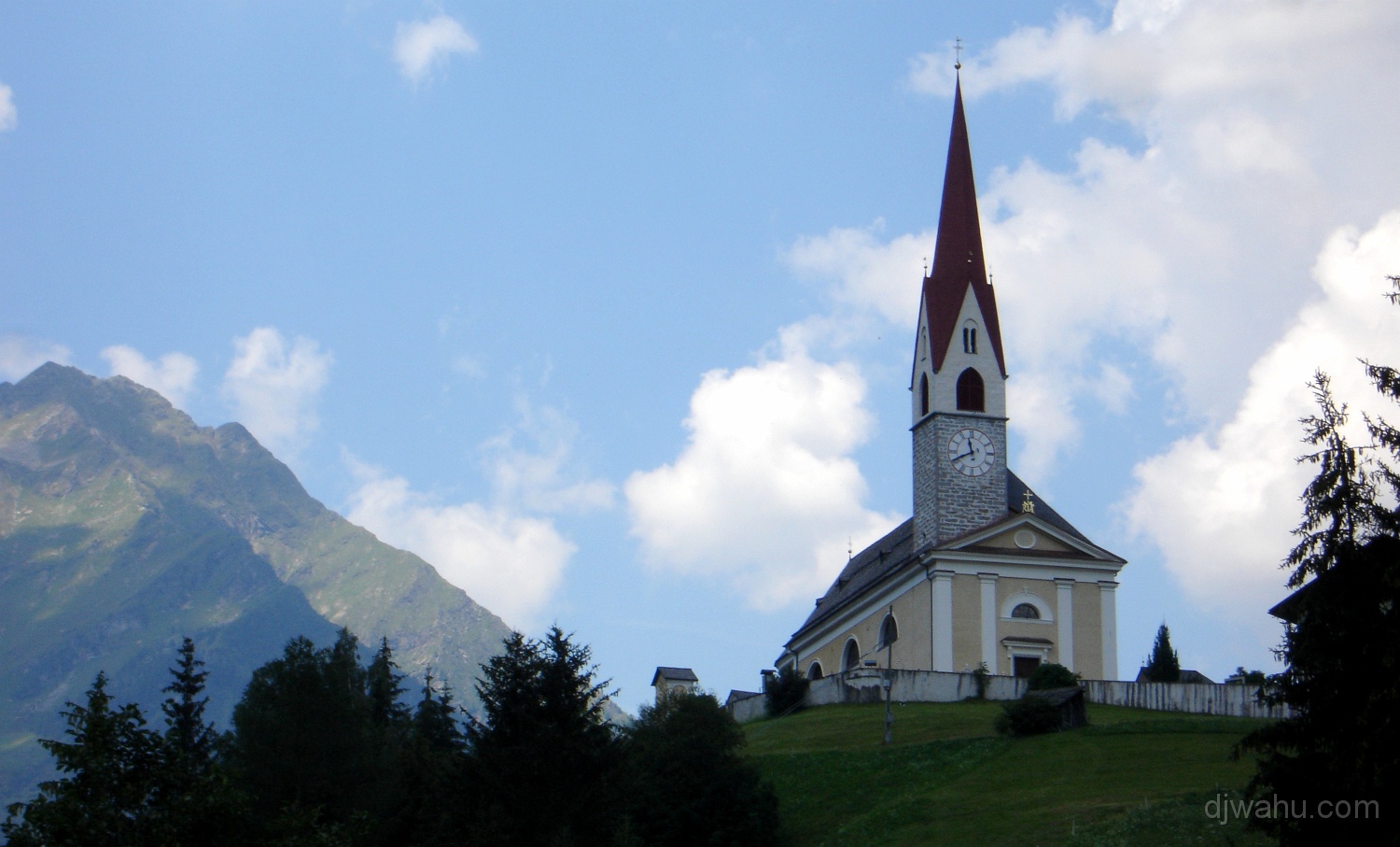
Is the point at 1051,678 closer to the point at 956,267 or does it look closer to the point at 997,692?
the point at 997,692

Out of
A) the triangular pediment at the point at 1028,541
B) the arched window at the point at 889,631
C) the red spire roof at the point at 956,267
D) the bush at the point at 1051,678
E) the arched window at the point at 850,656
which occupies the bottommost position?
the bush at the point at 1051,678

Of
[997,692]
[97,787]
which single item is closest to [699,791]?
[997,692]

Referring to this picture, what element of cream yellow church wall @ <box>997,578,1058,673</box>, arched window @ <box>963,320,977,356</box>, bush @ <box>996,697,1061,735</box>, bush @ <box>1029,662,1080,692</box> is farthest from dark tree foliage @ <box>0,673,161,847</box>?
arched window @ <box>963,320,977,356</box>

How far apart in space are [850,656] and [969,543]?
13412 millimetres

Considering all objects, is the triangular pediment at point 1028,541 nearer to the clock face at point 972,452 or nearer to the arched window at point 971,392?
the clock face at point 972,452

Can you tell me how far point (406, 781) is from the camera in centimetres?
5006

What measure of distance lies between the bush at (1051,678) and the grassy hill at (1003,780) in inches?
71.1

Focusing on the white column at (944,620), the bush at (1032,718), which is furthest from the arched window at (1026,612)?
the bush at (1032,718)

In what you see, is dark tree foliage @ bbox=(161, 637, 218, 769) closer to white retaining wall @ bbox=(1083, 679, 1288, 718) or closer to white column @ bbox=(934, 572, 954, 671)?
white column @ bbox=(934, 572, 954, 671)

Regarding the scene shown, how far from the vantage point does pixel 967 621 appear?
226ft

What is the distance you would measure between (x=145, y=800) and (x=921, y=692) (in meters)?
41.4

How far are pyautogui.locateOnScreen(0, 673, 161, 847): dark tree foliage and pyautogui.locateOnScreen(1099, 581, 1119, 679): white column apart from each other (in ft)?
168

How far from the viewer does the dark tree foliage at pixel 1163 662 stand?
251ft

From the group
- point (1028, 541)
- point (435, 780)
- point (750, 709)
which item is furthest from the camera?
point (750, 709)
